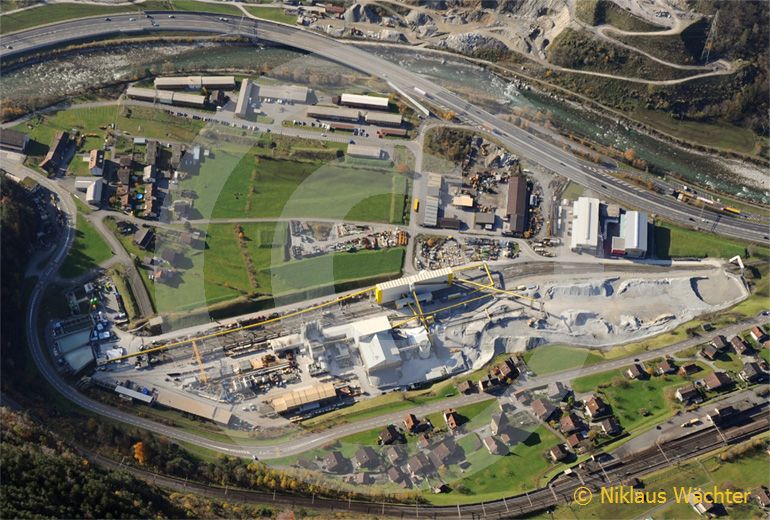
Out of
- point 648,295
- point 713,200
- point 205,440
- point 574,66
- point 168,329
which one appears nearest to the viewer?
point 205,440

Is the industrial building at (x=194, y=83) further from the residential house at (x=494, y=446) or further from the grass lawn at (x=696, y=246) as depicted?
the grass lawn at (x=696, y=246)

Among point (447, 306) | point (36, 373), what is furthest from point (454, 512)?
point (36, 373)

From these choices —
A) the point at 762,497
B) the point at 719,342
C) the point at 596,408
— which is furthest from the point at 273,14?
the point at 762,497

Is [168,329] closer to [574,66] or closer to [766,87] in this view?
[574,66]

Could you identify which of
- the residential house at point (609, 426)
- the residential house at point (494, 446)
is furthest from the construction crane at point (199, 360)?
the residential house at point (609, 426)

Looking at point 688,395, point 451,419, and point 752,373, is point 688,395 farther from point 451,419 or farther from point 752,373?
point 451,419

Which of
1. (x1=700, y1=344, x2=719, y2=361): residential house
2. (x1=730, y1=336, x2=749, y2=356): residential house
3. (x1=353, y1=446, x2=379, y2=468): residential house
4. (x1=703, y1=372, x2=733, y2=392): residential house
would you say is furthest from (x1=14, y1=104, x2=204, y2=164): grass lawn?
(x1=730, y1=336, x2=749, y2=356): residential house
